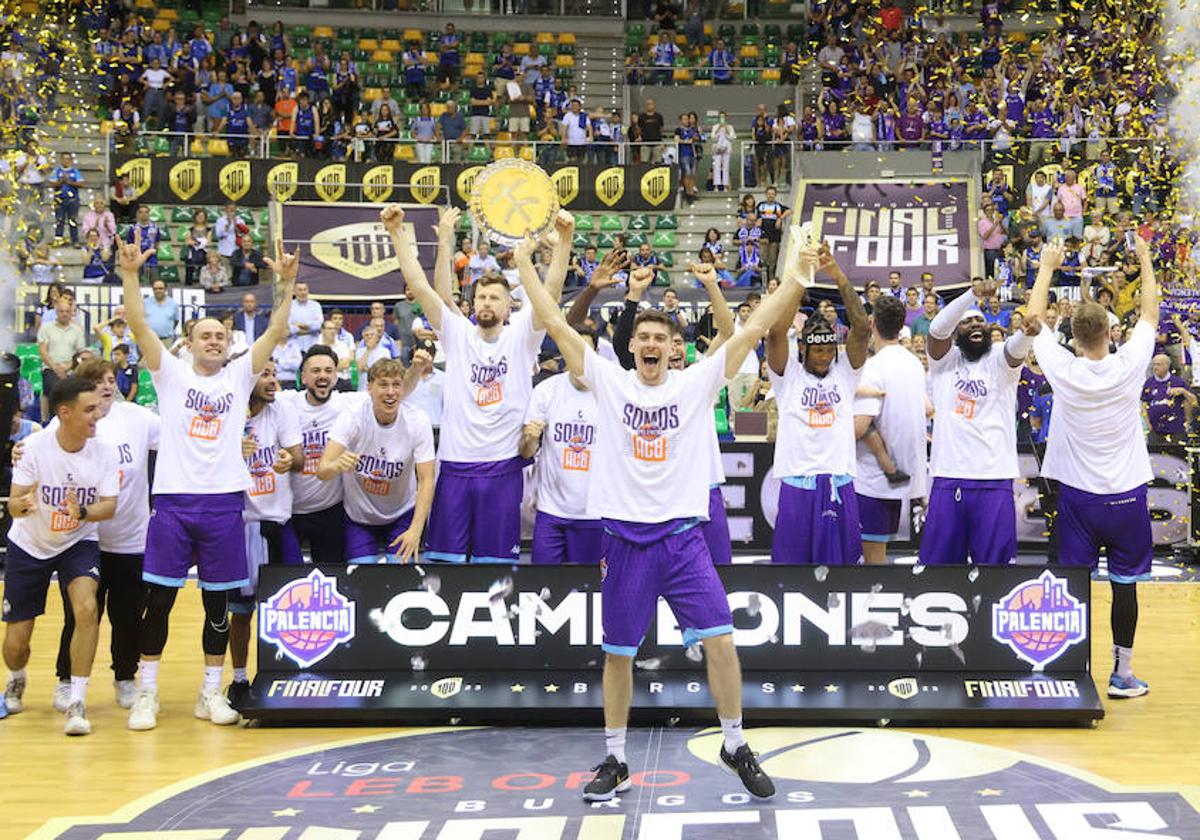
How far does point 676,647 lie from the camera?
8.23 m

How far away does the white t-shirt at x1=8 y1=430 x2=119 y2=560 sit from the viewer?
8.30 meters

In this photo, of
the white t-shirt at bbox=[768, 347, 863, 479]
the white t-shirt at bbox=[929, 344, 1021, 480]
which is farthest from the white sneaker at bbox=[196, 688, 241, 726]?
the white t-shirt at bbox=[929, 344, 1021, 480]

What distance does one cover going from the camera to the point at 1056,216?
21.0 m

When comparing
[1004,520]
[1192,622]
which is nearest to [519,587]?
[1004,520]

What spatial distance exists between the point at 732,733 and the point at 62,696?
4163 mm

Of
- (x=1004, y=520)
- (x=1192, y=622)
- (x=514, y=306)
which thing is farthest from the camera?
(x=514, y=306)

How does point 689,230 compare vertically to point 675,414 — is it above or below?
above

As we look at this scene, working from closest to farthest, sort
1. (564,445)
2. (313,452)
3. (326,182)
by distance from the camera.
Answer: (564,445) → (313,452) → (326,182)

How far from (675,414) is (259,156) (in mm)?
18292

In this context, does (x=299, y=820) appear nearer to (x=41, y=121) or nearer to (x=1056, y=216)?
(x=1056, y=216)

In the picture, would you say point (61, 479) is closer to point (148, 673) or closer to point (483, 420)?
point (148, 673)

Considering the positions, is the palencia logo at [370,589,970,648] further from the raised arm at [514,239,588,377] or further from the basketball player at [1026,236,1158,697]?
the raised arm at [514,239,588,377]

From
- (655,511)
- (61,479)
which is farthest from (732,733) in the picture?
(61,479)

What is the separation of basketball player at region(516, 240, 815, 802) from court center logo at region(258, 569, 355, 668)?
81.9 inches
